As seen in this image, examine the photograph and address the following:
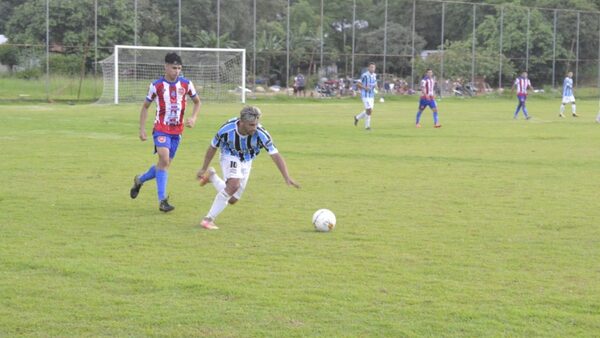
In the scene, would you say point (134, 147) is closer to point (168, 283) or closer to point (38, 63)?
point (168, 283)

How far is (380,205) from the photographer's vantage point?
12219mm

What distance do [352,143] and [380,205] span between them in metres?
10.2

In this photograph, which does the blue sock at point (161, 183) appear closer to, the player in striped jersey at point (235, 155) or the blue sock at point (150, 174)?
the blue sock at point (150, 174)

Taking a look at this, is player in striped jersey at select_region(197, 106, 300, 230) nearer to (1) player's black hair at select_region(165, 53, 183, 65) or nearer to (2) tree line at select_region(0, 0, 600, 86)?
(1) player's black hair at select_region(165, 53, 183, 65)

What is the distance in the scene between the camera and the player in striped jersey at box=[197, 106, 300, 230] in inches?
393

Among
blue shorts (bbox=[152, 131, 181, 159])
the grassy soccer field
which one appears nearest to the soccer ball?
the grassy soccer field

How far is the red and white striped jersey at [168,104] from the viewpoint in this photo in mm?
11703

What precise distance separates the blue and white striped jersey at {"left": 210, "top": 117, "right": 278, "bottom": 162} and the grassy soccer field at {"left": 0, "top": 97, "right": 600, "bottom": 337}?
89cm

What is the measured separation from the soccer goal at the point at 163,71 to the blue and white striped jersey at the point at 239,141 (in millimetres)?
30888

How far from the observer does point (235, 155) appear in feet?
33.4

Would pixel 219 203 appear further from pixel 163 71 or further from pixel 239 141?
pixel 163 71

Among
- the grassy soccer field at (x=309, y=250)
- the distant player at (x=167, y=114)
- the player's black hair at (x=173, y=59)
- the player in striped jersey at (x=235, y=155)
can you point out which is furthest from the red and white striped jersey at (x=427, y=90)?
the player in striped jersey at (x=235, y=155)

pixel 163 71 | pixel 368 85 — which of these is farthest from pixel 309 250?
pixel 163 71

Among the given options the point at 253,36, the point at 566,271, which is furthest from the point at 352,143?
→ the point at 253,36
